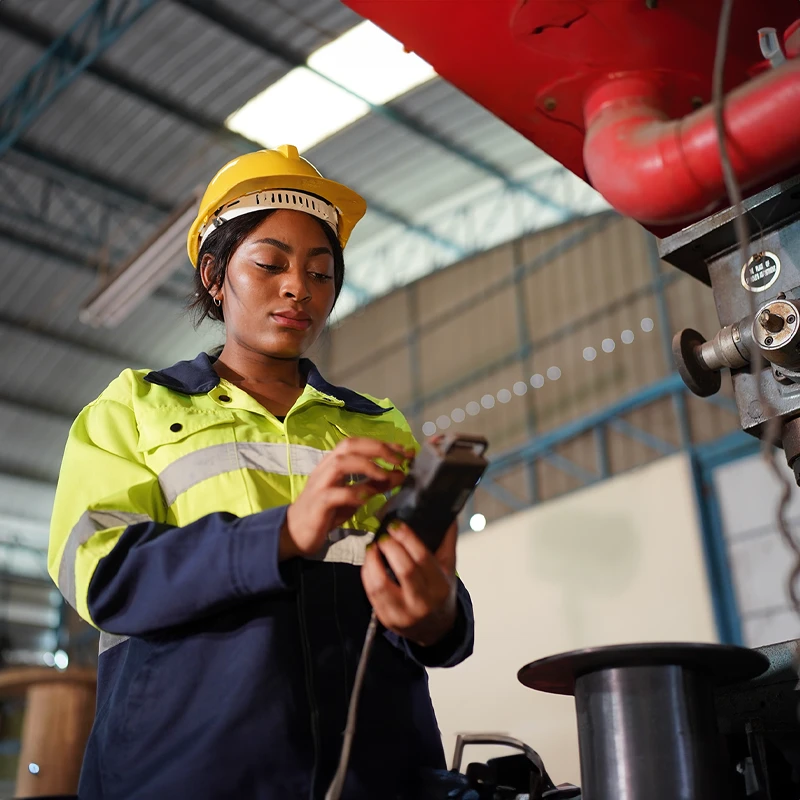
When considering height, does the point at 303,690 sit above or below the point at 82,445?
below

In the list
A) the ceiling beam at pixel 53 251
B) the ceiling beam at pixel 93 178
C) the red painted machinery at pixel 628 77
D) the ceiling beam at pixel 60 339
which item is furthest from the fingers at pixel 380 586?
the ceiling beam at pixel 60 339

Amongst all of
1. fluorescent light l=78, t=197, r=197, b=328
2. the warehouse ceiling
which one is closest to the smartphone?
fluorescent light l=78, t=197, r=197, b=328

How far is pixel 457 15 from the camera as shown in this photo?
1470 millimetres

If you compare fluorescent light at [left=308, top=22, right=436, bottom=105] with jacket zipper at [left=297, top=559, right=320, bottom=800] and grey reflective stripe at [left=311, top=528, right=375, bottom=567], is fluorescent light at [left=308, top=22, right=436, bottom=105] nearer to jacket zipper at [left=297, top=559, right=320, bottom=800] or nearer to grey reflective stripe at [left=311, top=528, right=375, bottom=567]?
grey reflective stripe at [left=311, top=528, right=375, bottom=567]

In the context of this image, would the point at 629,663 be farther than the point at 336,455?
Yes

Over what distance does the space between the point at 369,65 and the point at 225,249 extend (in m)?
7.28

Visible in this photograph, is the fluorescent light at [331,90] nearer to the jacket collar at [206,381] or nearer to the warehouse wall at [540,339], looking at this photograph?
the warehouse wall at [540,339]

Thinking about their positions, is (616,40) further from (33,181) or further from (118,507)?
(33,181)

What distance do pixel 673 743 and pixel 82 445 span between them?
2.75 ft

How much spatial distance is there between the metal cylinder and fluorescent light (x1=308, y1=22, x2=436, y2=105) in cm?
728

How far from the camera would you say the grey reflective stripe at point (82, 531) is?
123 centimetres

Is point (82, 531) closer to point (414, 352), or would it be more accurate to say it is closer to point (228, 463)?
point (228, 463)

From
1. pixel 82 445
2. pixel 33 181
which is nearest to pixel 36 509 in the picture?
pixel 33 181

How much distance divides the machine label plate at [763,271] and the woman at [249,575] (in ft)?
2.12
